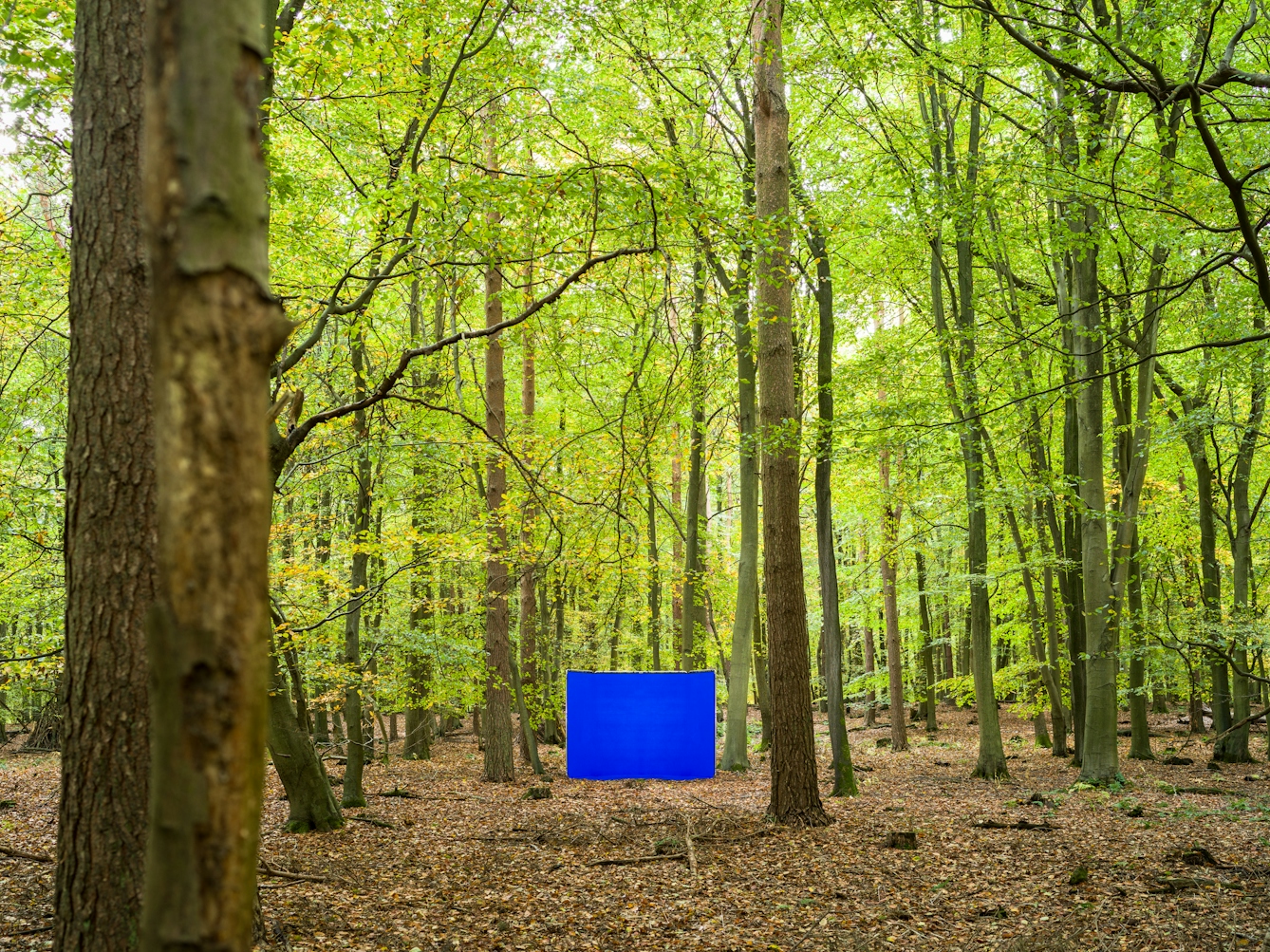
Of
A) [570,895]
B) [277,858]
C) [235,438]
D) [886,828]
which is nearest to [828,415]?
[886,828]

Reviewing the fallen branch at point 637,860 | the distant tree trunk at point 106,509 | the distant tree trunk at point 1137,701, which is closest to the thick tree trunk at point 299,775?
the fallen branch at point 637,860

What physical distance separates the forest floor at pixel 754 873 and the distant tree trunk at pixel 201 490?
14.1 ft

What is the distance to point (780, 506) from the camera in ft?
28.8

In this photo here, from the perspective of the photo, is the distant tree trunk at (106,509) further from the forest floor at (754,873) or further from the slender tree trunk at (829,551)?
the slender tree trunk at (829,551)

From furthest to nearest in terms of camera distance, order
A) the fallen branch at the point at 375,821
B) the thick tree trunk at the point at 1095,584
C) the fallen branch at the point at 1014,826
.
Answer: the thick tree trunk at the point at 1095,584 < the fallen branch at the point at 375,821 < the fallen branch at the point at 1014,826

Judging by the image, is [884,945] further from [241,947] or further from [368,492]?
[368,492]

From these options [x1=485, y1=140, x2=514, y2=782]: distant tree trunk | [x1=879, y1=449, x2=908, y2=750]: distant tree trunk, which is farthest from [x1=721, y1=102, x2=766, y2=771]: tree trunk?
[x1=879, y1=449, x2=908, y2=750]: distant tree trunk

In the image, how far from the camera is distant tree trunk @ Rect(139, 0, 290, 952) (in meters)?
1.06

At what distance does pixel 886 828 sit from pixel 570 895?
145 inches

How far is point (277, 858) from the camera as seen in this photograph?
21.9ft

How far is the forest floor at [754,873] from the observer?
16.7 feet

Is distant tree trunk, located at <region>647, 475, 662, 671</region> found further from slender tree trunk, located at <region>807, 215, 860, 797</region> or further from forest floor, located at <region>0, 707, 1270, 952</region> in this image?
forest floor, located at <region>0, 707, 1270, 952</region>

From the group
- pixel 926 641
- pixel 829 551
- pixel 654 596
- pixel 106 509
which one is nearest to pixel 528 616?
pixel 654 596

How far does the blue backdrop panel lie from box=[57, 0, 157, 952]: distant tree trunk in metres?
10.8
